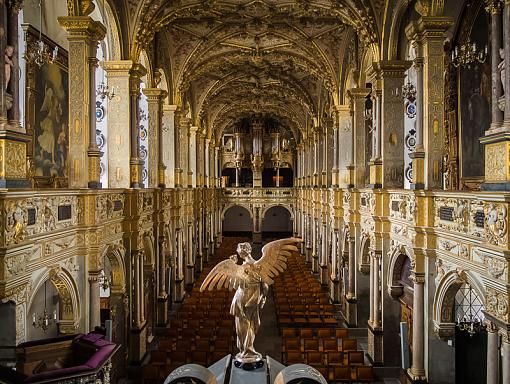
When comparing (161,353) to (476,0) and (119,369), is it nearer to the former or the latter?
(119,369)

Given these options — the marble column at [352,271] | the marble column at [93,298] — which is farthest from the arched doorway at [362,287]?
the marble column at [93,298]

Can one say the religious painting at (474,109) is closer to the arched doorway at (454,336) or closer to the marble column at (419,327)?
the arched doorway at (454,336)

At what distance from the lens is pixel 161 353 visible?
14312 mm

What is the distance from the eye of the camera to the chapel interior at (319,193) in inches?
306

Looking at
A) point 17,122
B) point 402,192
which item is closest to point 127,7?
point 17,122

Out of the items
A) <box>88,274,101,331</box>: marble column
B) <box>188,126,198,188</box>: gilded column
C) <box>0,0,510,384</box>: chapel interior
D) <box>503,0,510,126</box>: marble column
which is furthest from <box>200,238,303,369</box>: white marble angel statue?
<box>188,126,198,188</box>: gilded column

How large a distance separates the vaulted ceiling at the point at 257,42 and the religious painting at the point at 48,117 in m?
3.14

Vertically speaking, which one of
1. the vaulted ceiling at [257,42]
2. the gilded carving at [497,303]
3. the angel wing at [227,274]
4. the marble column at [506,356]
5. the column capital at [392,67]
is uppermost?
the vaulted ceiling at [257,42]

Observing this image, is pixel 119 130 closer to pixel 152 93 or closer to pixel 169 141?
pixel 152 93

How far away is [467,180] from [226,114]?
29.9 meters

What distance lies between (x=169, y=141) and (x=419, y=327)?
14.6m

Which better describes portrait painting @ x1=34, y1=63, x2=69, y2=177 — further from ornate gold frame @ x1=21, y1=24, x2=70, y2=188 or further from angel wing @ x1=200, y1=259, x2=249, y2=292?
angel wing @ x1=200, y1=259, x2=249, y2=292

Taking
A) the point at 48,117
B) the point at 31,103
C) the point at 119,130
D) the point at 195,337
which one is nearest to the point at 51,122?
the point at 48,117

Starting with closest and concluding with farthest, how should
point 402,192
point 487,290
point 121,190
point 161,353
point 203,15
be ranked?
1. point 487,290
2. point 402,192
3. point 121,190
4. point 161,353
5. point 203,15
